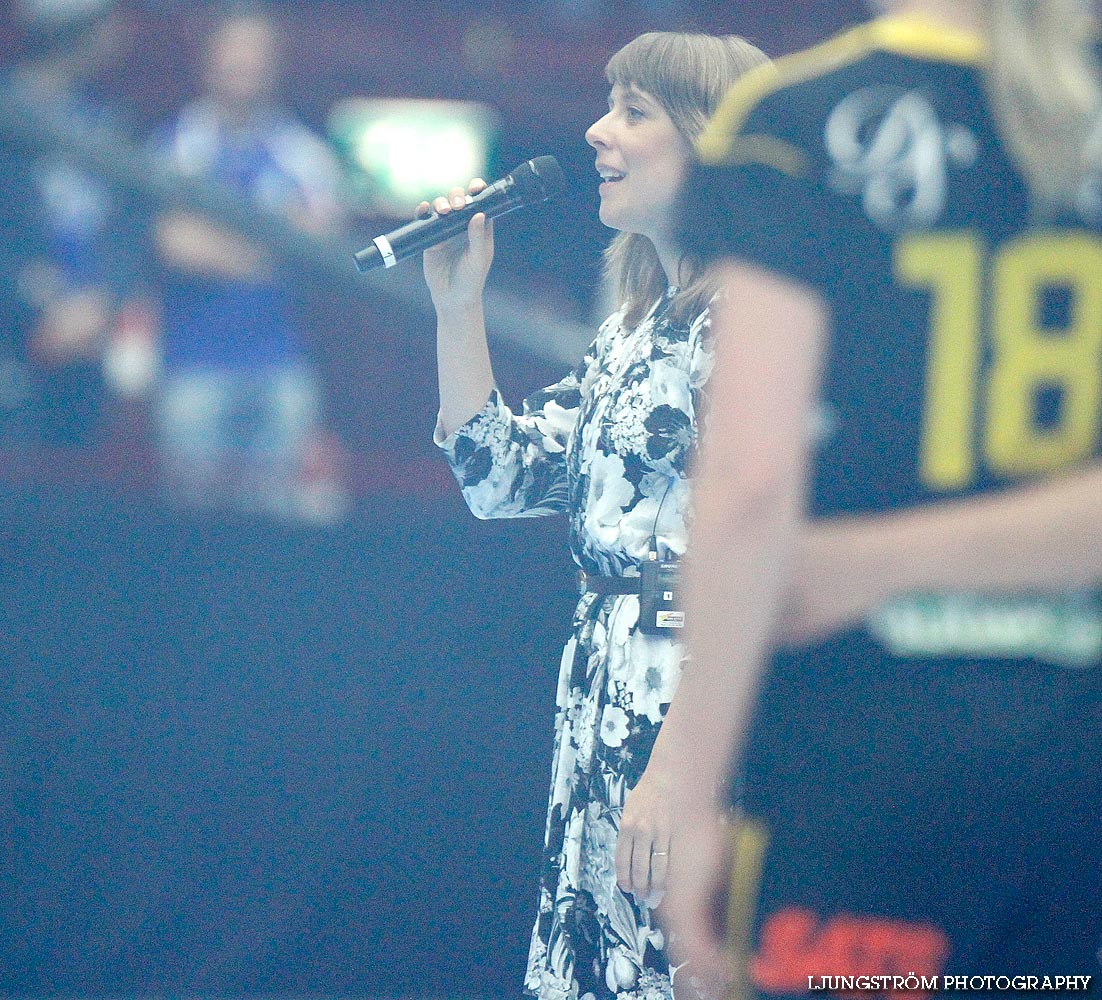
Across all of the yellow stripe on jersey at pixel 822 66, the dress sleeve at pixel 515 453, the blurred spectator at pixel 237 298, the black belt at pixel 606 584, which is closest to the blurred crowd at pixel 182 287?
the blurred spectator at pixel 237 298

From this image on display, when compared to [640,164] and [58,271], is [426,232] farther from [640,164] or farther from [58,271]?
[58,271]

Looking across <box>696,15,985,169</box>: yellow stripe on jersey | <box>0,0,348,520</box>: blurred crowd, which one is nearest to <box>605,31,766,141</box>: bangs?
<box>696,15,985,169</box>: yellow stripe on jersey

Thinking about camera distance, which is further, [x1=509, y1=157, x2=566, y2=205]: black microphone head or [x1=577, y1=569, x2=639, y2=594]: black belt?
[x1=509, y1=157, x2=566, y2=205]: black microphone head

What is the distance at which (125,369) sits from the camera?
176 inches

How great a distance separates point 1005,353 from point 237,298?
294cm

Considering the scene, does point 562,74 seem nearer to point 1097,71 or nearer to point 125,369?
point 125,369

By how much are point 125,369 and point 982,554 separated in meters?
3.88

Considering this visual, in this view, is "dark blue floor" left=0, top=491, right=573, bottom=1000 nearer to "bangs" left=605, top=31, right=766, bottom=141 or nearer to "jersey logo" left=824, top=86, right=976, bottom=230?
"bangs" left=605, top=31, right=766, bottom=141

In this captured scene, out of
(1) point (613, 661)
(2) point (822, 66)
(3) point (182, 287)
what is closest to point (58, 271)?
(3) point (182, 287)

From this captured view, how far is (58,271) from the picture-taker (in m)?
3.65

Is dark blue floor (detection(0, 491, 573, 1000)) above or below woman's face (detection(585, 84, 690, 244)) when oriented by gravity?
below

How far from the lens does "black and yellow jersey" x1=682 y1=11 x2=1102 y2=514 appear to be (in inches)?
38.0

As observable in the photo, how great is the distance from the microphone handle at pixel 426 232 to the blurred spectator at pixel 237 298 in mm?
1836

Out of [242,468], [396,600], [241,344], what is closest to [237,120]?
[241,344]
